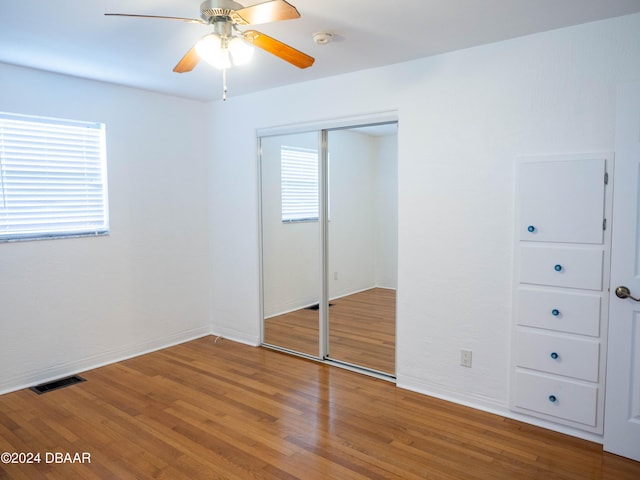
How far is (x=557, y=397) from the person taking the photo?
8.99 feet

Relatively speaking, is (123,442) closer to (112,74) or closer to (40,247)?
(40,247)

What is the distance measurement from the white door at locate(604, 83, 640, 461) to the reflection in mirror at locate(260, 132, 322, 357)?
7.37 ft

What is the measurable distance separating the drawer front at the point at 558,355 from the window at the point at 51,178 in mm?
3524

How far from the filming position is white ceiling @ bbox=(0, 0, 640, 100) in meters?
2.31

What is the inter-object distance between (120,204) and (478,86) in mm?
3168

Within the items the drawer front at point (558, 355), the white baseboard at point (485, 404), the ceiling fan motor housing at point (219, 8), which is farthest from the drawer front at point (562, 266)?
the ceiling fan motor housing at point (219, 8)

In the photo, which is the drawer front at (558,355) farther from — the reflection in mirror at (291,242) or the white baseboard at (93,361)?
the white baseboard at (93,361)

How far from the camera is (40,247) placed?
3521 mm

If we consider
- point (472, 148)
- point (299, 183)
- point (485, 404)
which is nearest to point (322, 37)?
point (472, 148)

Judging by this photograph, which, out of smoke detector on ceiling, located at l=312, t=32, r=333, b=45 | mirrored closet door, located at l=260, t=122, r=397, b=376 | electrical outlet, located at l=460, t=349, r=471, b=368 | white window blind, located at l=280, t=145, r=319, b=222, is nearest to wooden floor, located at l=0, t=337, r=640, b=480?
electrical outlet, located at l=460, t=349, r=471, b=368

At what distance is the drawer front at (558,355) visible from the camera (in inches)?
104

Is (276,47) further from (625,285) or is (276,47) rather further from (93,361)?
(93,361)

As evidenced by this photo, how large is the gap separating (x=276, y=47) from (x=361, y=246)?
2.41 meters

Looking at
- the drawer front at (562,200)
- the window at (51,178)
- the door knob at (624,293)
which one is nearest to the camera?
the door knob at (624,293)
